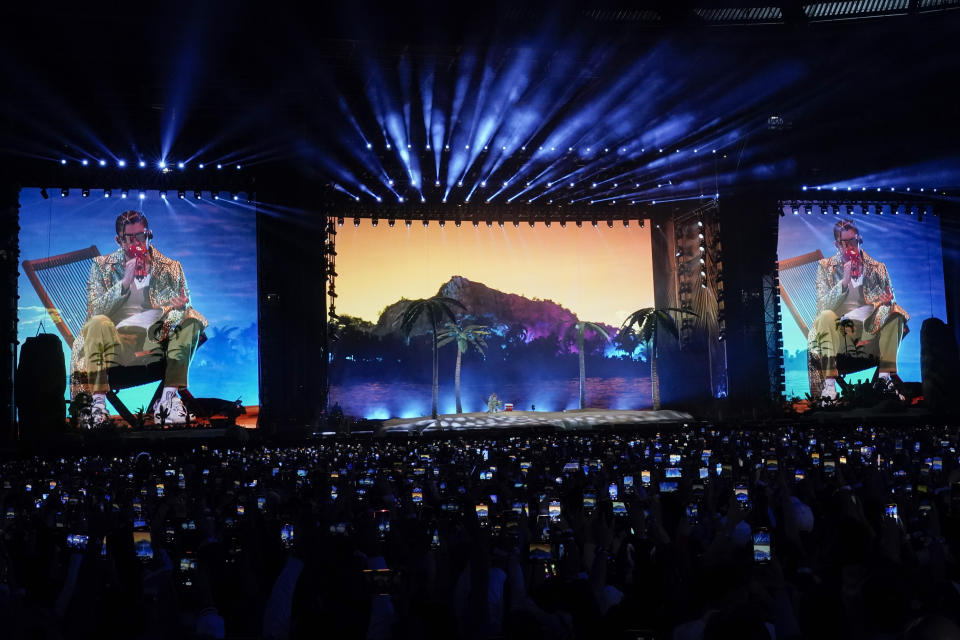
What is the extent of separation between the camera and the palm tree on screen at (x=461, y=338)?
33.8 metres

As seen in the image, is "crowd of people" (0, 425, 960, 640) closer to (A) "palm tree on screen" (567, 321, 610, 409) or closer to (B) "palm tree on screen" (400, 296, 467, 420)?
(B) "palm tree on screen" (400, 296, 467, 420)

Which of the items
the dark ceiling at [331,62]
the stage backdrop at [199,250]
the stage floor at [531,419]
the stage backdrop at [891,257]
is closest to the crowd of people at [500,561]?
the dark ceiling at [331,62]

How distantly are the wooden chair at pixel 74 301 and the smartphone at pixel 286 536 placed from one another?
870 inches

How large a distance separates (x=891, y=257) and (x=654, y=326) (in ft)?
33.0

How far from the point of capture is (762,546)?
5.13 m

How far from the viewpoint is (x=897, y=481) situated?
27.7ft

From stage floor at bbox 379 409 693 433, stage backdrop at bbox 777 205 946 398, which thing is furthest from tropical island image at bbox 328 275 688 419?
stage backdrop at bbox 777 205 946 398

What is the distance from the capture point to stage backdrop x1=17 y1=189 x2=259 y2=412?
88.1 feet

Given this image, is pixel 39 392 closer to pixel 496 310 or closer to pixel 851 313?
pixel 496 310

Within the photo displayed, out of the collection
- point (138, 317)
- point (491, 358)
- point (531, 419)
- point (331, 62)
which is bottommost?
point (531, 419)

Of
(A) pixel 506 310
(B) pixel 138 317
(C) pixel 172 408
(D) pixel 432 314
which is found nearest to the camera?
(C) pixel 172 408

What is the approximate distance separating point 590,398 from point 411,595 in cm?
3135

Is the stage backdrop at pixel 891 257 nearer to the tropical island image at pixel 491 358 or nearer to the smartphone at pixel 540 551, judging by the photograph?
the tropical island image at pixel 491 358

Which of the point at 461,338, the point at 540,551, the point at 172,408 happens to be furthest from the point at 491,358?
the point at 540,551
